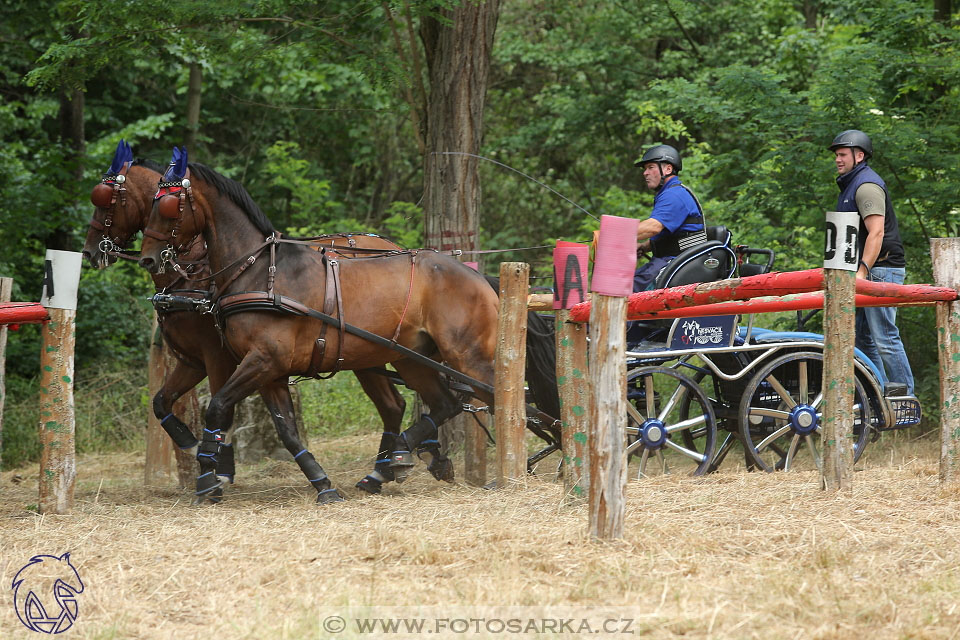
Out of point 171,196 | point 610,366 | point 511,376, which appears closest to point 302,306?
point 171,196

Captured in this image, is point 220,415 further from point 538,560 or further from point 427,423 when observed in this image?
point 538,560

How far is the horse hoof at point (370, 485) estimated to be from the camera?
681 cm

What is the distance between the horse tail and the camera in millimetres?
7098

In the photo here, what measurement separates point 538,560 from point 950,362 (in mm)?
2715

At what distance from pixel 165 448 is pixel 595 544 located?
4688mm

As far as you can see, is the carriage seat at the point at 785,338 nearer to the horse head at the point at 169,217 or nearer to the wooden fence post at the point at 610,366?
the wooden fence post at the point at 610,366

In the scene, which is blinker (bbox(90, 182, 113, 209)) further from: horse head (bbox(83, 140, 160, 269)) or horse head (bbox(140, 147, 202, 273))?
horse head (bbox(140, 147, 202, 273))

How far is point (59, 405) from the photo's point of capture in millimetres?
5668

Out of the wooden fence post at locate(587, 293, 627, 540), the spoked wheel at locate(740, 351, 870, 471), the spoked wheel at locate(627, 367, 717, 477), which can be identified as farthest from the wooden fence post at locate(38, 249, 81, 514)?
the spoked wheel at locate(740, 351, 870, 471)

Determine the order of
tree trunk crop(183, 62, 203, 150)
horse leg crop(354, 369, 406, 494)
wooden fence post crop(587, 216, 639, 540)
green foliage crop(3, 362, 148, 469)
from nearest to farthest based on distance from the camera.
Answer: wooden fence post crop(587, 216, 639, 540), horse leg crop(354, 369, 406, 494), green foliage crop(3, 362, 148, 469), tree trunk crop(183, 62, 203, 150)

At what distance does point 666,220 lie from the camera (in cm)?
698

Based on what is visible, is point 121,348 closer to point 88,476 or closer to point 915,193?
point 88,476


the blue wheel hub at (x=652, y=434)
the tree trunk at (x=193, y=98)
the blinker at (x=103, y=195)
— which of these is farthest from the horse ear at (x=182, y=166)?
the tree trunk at (x=193, y=98)

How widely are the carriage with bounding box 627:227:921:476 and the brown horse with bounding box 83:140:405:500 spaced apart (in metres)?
1.82
